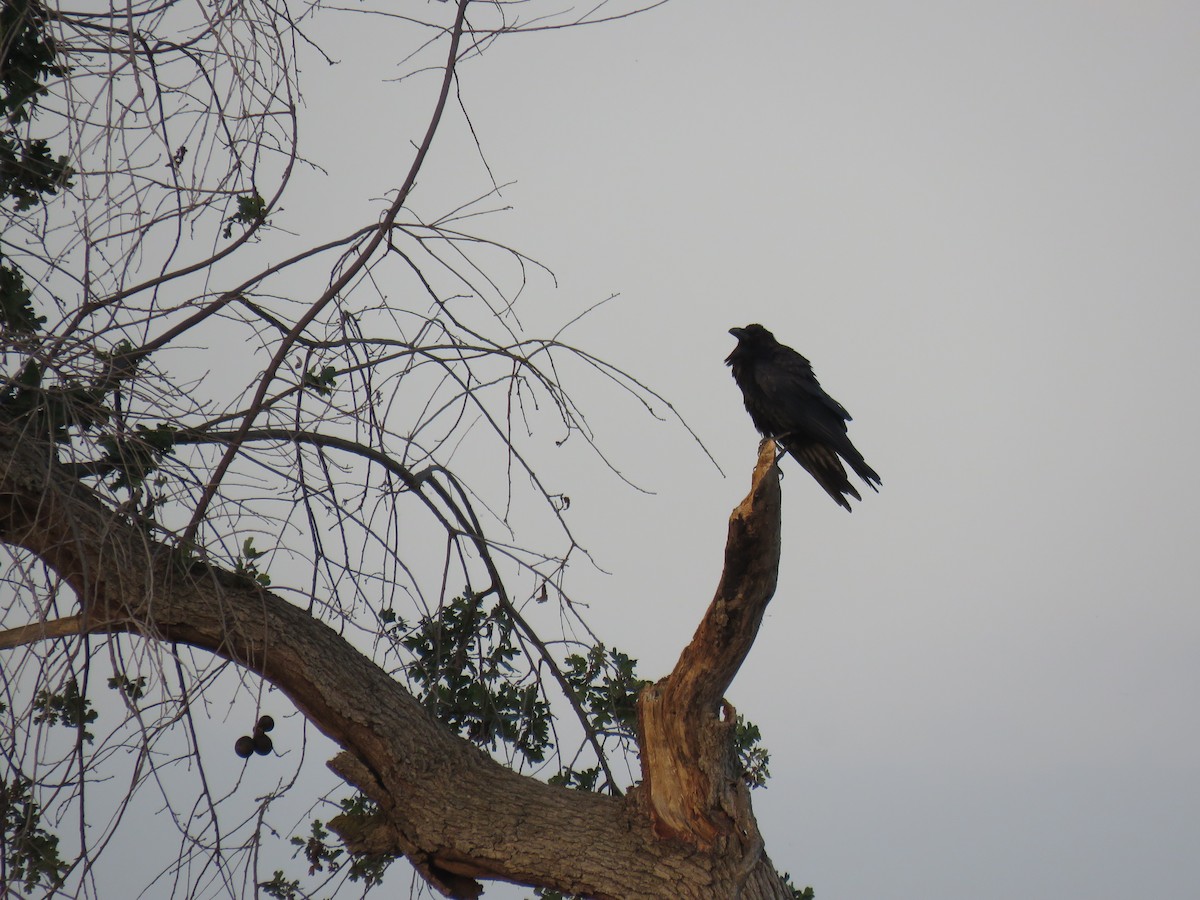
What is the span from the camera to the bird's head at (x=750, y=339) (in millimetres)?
5523

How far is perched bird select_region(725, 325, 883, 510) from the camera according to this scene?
4.89 meters

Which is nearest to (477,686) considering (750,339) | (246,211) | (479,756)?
(479,756)

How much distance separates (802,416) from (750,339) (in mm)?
750

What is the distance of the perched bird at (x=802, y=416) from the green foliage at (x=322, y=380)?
8.09 feet

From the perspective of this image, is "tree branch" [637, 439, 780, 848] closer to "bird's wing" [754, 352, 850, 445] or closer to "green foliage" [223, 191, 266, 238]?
"green foliage" [223, 191, 266, 238]

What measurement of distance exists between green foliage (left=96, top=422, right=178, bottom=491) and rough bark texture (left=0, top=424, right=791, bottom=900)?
0.35 feet

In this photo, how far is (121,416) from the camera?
92.9 inches

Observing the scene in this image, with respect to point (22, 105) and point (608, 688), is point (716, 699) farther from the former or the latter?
point (22, 105)

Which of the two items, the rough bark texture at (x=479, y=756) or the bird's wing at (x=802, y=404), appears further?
the bird's wing at (x=802, y=404)

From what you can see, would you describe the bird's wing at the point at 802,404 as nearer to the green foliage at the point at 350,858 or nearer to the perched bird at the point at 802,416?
the perched bird at the point at 802,416

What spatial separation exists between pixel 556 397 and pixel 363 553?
2.09 ft

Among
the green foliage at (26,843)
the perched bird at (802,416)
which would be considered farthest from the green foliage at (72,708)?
the perched bird at (802,416)

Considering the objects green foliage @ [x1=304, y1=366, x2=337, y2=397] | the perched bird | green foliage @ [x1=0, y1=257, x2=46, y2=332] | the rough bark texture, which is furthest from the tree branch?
the perched bird

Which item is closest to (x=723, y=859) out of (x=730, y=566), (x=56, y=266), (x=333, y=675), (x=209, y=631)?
(x=730, y=566)
